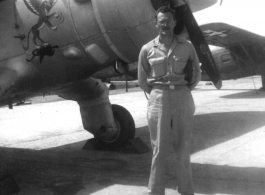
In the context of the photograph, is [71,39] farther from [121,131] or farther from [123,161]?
[121,131]

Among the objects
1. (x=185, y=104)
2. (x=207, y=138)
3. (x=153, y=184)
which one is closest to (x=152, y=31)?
(x=185, y=104)

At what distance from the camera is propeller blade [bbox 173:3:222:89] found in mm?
4289

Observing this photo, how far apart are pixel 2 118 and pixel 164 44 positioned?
1027 centimetres

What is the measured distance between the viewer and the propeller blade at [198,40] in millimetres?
4289

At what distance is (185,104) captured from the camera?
148 inches

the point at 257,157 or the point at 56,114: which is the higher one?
the point at 257,157

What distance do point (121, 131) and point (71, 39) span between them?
8.88 feet

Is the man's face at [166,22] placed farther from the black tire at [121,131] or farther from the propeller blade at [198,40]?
the black tire at [121,131]

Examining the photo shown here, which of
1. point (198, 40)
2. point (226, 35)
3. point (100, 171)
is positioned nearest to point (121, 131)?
point (100, 171)

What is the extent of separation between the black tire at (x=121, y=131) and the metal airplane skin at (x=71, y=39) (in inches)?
73.2

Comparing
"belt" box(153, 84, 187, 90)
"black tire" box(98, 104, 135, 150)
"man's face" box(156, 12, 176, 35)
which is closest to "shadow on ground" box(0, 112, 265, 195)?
"black tire" box(98, 104, 135, 150)

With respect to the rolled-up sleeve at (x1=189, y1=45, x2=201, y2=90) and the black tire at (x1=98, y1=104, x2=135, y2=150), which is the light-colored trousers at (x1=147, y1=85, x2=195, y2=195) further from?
the black tire at (x1=98, y1=104, x2=135, y2=150)

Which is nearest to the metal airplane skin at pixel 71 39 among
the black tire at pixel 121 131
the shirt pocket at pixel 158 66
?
the shirt pocket at pixel 158 66

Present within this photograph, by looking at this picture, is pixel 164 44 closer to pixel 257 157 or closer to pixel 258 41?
pixel 257 157
